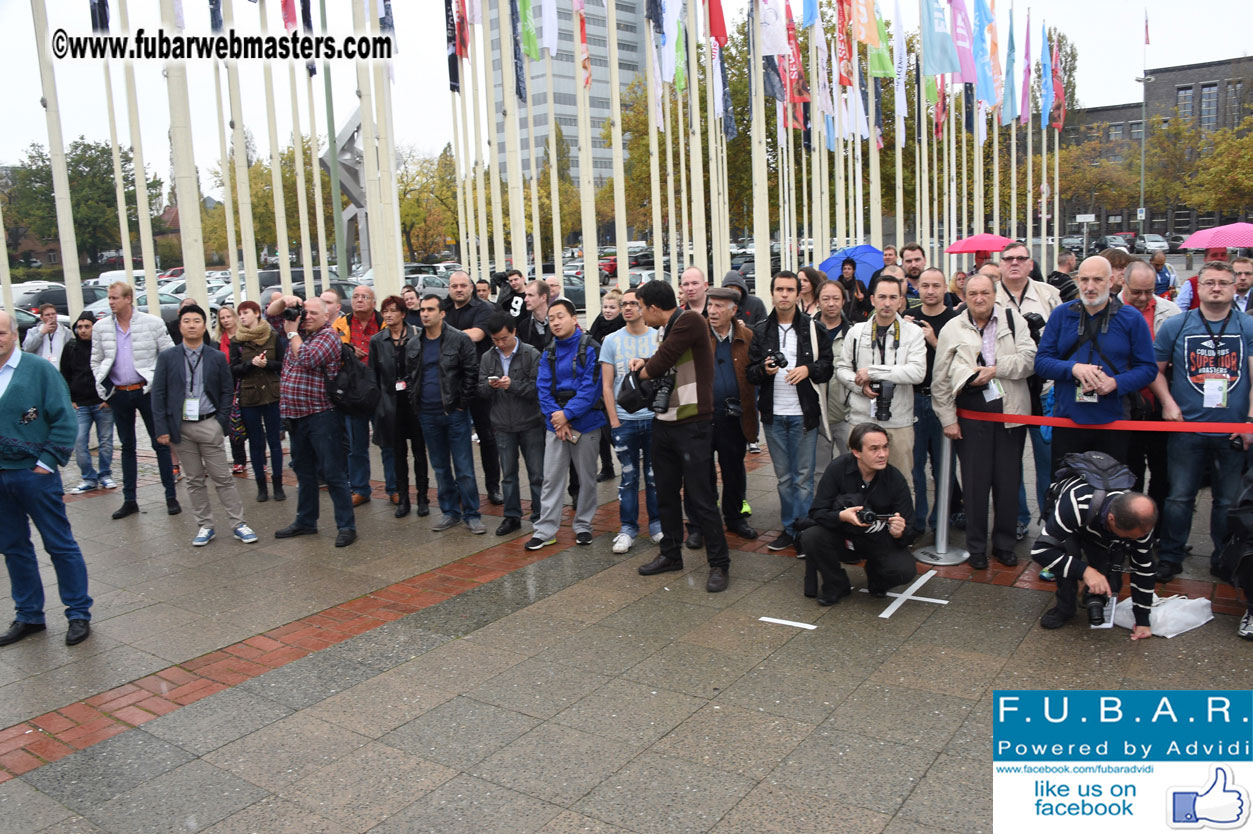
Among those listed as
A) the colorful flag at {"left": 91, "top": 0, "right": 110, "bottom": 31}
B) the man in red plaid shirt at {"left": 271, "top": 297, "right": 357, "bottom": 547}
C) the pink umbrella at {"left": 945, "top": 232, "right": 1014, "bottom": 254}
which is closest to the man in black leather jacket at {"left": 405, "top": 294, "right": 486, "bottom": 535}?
the man in red plaid shirt at {"left": 271, "top": 297, "right": 357, "bottom": 547}

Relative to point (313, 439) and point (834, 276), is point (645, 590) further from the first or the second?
point (834, 276)

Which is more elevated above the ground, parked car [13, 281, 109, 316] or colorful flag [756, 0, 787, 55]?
colorful flag [756, 0, 787, 55]

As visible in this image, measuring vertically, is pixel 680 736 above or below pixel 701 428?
below

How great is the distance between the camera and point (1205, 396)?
5.98m

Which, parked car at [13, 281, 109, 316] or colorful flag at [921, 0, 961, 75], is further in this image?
parked car at [13, 281, 109, 316]

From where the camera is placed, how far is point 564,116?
96.7 m

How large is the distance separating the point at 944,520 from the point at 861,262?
4263 mm

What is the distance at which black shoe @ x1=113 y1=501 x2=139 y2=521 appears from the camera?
8.89 metres

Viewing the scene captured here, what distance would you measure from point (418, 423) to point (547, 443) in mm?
1570

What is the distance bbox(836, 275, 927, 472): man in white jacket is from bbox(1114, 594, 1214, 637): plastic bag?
1.73m

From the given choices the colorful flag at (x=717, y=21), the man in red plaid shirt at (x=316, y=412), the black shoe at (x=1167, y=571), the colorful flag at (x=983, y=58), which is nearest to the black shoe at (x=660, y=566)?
the man in red plaid shirt at (x=316, y=412)

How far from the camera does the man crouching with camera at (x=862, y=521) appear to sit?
5.71 metres

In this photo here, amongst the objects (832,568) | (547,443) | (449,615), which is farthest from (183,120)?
(832,568)

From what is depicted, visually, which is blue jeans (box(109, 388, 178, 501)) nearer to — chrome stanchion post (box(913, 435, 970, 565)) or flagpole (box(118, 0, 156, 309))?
flagpole (box(118, 0, 156, 309))
